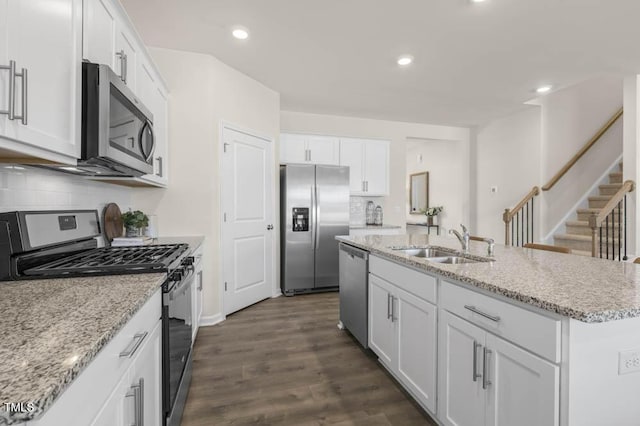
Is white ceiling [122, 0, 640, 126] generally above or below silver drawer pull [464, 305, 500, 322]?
above

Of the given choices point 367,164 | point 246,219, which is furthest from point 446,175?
point 246,219

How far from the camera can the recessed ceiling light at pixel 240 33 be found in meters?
2.72

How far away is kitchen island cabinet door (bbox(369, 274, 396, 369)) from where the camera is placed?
6.91ft

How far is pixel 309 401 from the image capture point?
1.95m

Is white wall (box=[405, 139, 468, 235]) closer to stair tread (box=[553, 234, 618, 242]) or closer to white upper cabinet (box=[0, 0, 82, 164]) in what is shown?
stair tread (box=[553, 234, 618, 242])

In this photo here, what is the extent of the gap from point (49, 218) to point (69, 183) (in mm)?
397

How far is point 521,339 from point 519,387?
0.57 feet

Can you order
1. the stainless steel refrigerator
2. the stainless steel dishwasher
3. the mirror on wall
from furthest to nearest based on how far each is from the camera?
the mirror on wall < the stainless steel refrigerator < the stainless steel dishwasher

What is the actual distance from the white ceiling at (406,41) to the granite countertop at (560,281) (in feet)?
6.14

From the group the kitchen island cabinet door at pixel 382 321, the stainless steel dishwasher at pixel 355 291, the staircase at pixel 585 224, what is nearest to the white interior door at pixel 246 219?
the stainless steel dishwasher at pixel 355 291

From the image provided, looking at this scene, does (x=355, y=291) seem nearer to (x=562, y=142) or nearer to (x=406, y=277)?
(x=406, y=277)

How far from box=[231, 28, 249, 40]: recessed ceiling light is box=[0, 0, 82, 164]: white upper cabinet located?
154 centimetres

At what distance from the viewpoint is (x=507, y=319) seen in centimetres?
120

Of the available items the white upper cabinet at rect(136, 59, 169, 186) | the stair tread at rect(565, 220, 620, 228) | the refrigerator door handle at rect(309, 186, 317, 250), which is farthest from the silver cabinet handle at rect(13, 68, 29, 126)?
the stair tread at rect(565, 220, 620, 228)
